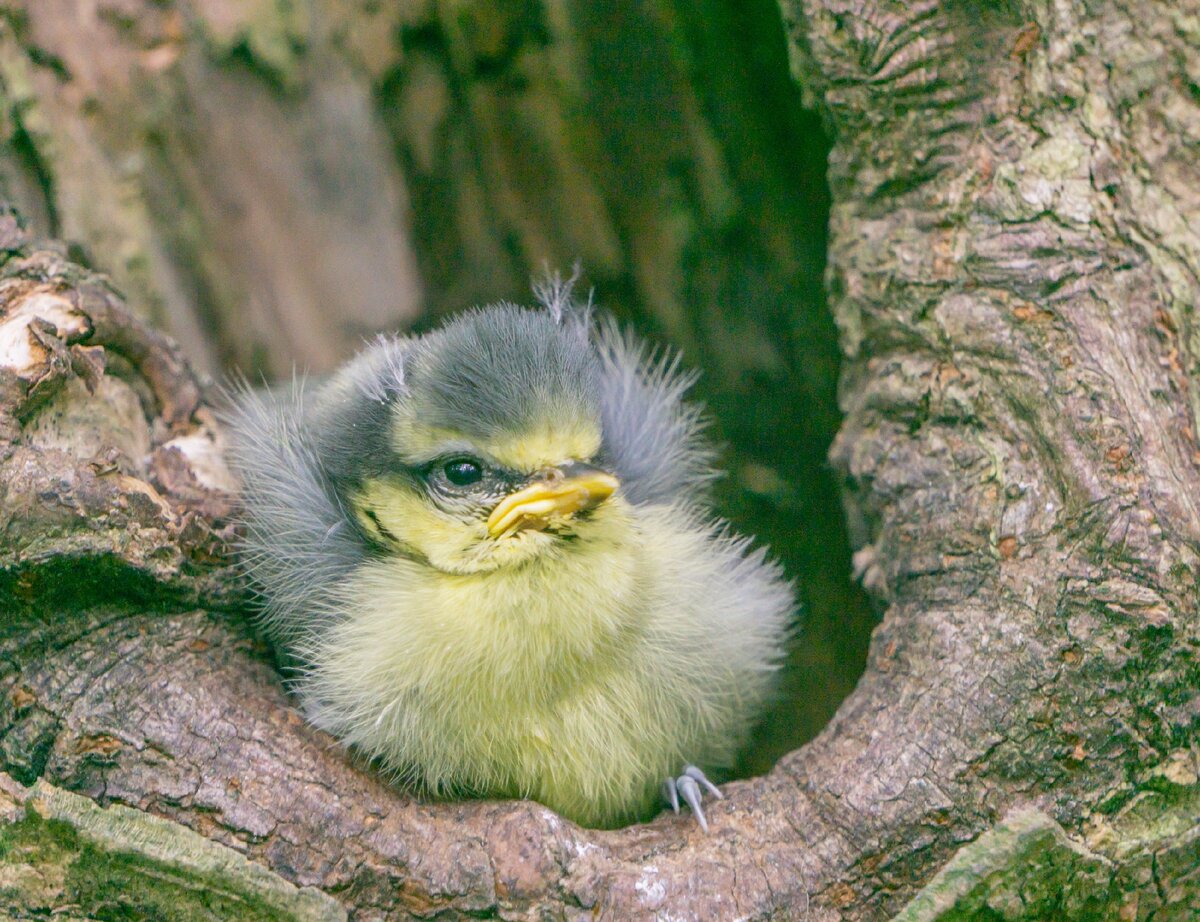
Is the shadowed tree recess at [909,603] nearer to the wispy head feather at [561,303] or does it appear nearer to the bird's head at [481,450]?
the bird's head at [481,450]

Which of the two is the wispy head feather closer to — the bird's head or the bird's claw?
the bird's head

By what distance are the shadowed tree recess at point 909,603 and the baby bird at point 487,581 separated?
4.7 inches

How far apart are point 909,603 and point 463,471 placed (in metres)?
0.86

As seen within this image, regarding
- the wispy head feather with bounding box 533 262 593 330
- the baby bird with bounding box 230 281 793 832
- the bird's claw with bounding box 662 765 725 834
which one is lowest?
the bird's claw with bounding box 662 765 725 834

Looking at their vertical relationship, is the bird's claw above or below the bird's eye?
below

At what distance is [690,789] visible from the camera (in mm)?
2131

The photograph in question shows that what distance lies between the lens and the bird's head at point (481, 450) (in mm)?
2035

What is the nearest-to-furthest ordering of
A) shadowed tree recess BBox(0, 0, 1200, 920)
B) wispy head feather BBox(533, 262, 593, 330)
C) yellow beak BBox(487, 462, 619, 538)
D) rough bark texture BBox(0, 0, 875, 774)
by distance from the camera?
shadowed tree recess BBox(0, 0, 1200, 920)
yellow beak BBox(487, 462, 619, 538)
wispy head feather BBox(533, 262, 593, 330)
rough bark texture BBox(0, 0, 875, 774)

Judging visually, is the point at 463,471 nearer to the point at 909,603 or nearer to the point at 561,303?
the point at 561,303

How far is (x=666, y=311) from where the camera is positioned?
320 centimetres

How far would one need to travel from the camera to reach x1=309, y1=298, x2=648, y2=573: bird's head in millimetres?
2035

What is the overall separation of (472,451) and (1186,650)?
123 cm

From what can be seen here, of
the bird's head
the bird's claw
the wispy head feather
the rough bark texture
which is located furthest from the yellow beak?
the rough bark texture

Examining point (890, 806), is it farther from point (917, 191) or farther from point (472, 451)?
point (917, 191)
